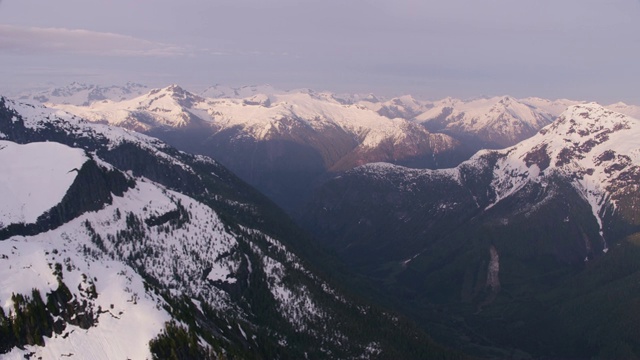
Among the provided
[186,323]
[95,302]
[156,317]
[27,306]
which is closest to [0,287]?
[27,306]

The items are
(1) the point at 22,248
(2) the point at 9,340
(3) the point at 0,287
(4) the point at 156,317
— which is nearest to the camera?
(2) the point at 9,340

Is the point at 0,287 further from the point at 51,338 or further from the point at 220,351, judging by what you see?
the point at 220,351

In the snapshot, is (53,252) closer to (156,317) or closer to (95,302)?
(95,302)

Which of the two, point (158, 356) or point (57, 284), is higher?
point (57, 284)

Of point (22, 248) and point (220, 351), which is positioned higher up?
point (22, 248)

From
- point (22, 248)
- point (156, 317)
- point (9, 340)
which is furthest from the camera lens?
point (22, 248)

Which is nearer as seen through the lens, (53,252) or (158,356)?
(158,356)

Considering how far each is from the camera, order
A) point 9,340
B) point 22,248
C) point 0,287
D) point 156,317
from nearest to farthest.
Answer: point 9,340, point 0,287, point 156,317, point 22,248

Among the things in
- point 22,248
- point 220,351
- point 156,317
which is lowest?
point 220,351

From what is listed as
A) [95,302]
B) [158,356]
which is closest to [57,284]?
[95,302]
